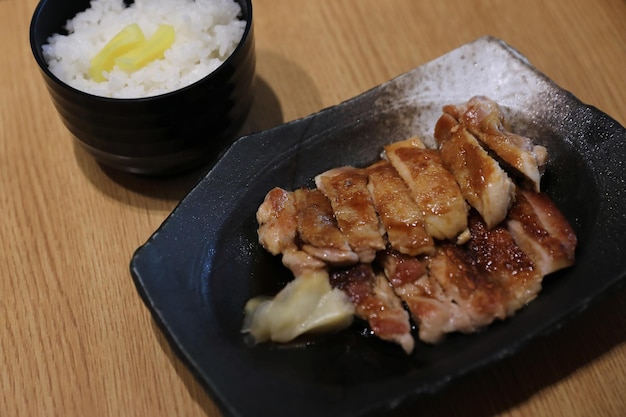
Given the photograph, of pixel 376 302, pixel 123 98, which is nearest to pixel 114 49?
pixel 123 98

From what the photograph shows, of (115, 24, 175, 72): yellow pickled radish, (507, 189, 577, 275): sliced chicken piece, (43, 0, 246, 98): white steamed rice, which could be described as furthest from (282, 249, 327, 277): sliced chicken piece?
(115, 24, 175, 72): yellow pickled radish

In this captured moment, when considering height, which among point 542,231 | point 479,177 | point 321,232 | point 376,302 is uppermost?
point 479,177

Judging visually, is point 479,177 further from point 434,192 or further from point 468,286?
point 468,286

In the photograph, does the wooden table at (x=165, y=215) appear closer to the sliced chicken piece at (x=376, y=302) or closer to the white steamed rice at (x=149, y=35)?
the sliced chicken piece at (x=376, y=302)

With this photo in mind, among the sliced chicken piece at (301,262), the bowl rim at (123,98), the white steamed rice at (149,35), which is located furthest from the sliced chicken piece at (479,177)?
the white steamed rice at (149,35)

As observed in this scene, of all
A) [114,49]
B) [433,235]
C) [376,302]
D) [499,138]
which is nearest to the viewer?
[376,302]

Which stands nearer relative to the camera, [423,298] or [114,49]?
[423,298]
